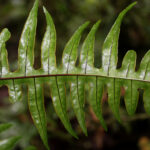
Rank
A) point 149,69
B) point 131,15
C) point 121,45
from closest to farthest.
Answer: point 149,69, point 131,15, point 121,45

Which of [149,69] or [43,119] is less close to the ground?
[149,69]

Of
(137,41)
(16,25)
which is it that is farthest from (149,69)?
(16,25)

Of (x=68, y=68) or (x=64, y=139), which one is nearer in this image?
(x=68, y=68)

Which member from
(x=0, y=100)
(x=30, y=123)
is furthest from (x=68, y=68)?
(x=0, y=100)

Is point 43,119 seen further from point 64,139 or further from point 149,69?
point 64,139

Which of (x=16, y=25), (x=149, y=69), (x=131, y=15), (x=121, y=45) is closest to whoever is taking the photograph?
(x=149, y=69)

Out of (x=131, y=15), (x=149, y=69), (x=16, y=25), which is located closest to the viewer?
(x=149, y=69)

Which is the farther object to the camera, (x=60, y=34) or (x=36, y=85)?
(x=60, y=34)

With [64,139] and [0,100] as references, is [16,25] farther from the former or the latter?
[64,139]

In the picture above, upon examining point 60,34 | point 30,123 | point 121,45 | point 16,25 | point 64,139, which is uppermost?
point 16,25
